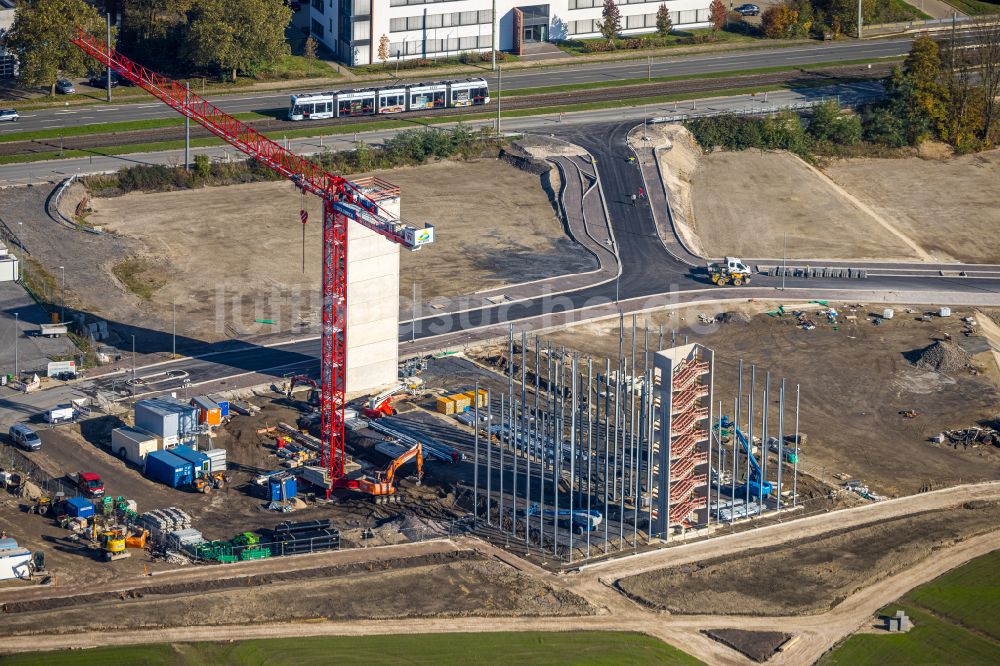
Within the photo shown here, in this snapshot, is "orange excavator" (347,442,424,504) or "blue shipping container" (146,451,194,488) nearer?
"orange excavator" (347,442,424,504)

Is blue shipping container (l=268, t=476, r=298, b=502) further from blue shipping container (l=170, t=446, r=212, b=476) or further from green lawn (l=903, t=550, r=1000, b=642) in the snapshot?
green lawn (l=903, t=550, r=1000, b=642)

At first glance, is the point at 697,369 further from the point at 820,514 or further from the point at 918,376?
the point at 918,376

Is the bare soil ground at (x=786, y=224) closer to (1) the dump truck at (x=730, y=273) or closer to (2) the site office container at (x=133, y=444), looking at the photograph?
(1) the dump truck at (x=730, y=273)

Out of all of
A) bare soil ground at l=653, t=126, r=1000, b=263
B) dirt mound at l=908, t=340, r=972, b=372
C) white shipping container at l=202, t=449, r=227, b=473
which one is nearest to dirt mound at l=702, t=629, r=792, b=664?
white shipping container at l=202, t=449, r=227, b=473

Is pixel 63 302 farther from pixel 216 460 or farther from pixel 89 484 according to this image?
pixel 89 484

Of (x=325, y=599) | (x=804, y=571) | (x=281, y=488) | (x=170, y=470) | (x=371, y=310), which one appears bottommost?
(x=325, y=599)

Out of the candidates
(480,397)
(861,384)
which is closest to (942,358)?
(861,384)
